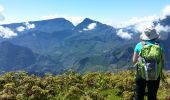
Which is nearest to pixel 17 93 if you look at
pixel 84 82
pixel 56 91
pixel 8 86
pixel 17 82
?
pixel 8 86

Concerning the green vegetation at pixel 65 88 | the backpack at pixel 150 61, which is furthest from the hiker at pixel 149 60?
the green vegetation at pixel 65 88

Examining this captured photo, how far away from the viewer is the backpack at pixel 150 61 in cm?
1316

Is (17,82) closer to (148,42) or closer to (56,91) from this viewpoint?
(56,91)

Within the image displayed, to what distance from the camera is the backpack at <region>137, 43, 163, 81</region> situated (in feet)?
43.2

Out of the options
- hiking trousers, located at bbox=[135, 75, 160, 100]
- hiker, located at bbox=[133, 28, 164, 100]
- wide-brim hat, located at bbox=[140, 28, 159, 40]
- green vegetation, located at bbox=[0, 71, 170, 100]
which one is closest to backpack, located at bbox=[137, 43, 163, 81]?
hiker, located at bbox=[133, 28, 164, 100]

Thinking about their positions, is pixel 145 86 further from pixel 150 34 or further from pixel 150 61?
pixel 150 34

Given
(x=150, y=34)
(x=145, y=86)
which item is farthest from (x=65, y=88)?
(x=150, y=34)

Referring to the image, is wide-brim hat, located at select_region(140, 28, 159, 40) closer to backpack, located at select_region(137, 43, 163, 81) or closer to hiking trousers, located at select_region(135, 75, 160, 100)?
backpack, located at select_region(137, 43, 163, 81)

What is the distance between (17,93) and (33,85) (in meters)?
1.26

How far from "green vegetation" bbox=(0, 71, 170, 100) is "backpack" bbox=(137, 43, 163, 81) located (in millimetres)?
6578

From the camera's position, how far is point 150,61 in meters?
13.2

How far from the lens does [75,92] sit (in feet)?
66.8

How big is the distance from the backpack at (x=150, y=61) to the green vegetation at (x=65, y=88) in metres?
6.58

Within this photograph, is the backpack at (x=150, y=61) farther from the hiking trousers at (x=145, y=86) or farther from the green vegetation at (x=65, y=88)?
the green vegetation at (x=65, y=88)
